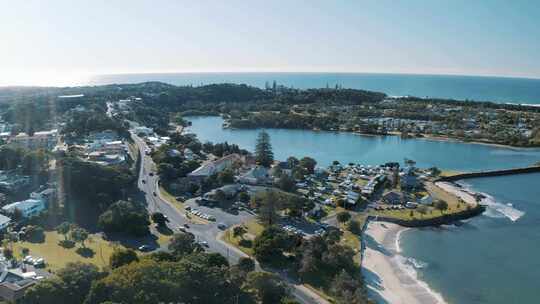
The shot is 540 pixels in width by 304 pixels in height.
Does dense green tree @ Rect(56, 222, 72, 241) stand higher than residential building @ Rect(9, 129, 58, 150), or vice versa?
residential building @ Rect(9, 129, 58, 150)

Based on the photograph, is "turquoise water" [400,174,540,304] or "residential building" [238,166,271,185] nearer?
"turquoise water" [400,174,540,304]

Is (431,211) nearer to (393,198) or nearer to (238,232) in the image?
(393,198)

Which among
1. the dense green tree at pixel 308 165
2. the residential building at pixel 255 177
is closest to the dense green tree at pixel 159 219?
the residential building at pixel 255 177

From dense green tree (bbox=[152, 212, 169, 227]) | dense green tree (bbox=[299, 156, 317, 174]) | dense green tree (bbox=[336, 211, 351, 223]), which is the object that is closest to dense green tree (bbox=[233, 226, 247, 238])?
dense green tree (bbox=[152, 212, 169, 227])

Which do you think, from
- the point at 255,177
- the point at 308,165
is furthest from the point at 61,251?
the point at 308,165

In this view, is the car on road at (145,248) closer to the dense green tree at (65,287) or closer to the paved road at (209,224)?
the paved road at (209,224)

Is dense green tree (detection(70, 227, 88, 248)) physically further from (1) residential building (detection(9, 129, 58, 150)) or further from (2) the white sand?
(2) the white sand

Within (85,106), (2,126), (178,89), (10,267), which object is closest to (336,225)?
(10,267)
